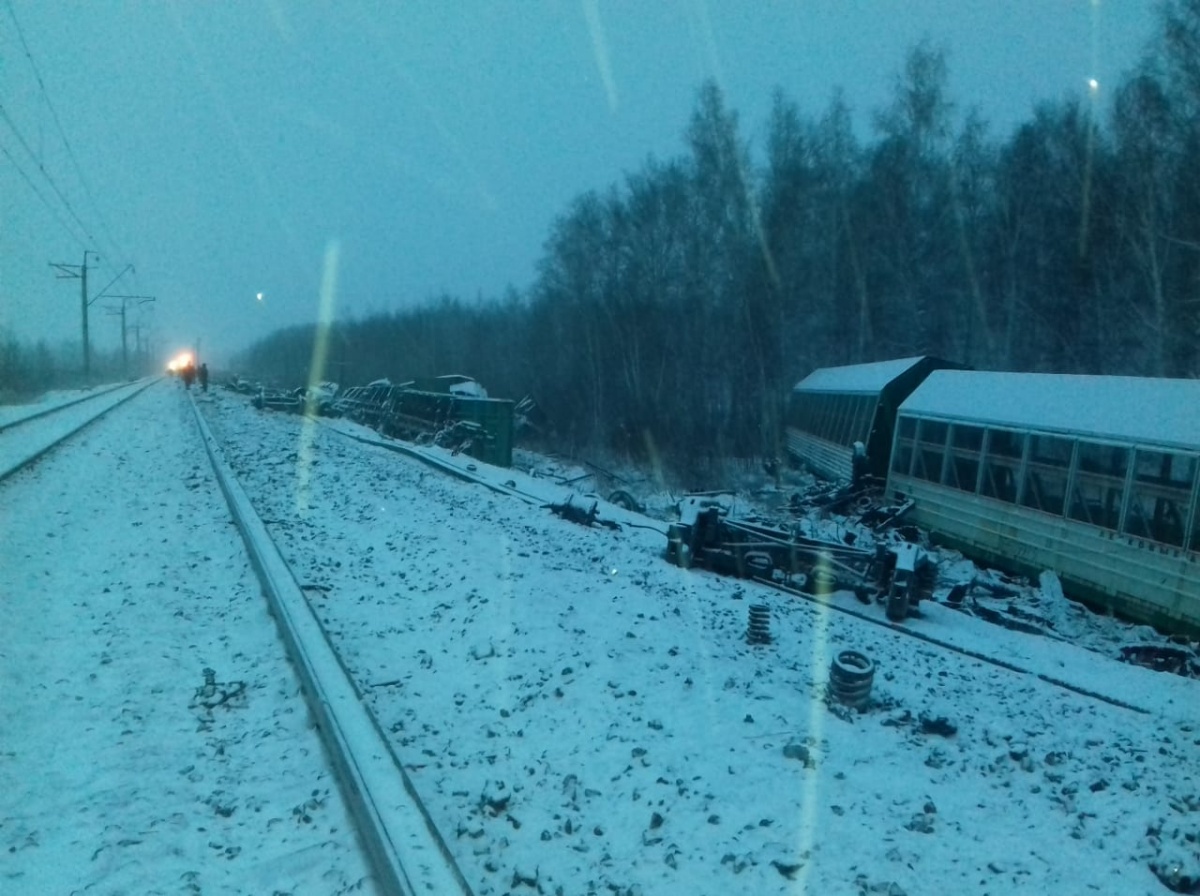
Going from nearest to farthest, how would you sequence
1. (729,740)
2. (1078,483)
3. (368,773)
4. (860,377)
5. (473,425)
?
(368,773) → (729,740) → (1078,483) → (860,377) → (473,425)

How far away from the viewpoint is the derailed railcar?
38.5 feet

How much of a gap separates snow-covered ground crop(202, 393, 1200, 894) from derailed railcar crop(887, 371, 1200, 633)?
2618 mm

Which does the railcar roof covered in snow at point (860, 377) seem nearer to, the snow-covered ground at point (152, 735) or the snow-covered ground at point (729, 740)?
the snow-covered ground at point (729, 740)

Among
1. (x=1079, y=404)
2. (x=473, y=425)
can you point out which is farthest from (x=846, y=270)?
(x=1079, y=404)

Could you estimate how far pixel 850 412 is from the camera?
25172 mm

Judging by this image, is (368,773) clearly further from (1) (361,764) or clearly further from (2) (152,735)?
(2) (152,735)

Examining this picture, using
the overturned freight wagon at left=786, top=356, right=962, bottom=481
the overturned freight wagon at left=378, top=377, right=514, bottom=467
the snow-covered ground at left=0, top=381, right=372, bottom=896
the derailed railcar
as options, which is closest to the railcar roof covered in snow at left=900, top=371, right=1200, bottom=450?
the derailed railcar

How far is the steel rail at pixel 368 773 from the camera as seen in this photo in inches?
148

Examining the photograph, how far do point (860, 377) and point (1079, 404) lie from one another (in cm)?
Answer: 1182

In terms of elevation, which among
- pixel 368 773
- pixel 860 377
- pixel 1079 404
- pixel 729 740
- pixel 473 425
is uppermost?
pixel 860 377

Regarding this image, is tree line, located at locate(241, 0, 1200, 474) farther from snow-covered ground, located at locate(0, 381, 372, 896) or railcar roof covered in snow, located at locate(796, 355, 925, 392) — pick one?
snow-covered ground, located at locate(0, 381, 372, 896)

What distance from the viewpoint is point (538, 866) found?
13.8 ft

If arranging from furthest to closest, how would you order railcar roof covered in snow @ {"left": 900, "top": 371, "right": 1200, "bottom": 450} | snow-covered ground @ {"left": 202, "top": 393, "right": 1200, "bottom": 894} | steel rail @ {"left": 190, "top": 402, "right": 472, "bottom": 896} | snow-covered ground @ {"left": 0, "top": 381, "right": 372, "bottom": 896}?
railcar roof covered in snow @ {"left": 900, "top": 371, "right": 1200, "bottom": 450}, snow-covered ground @ {"left": 202, "top": 393, "right": 1200, "bottom": 894}, snow-covered ground @ {"left": 0, "top": 381, "right": 372, "bottom": 896}, steel rail @ {"left": 190, "top": 402, "right": 472, "bottom": 896}

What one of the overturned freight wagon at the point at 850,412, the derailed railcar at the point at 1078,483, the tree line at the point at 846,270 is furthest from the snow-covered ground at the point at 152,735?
the tree line at the point at 846,270
